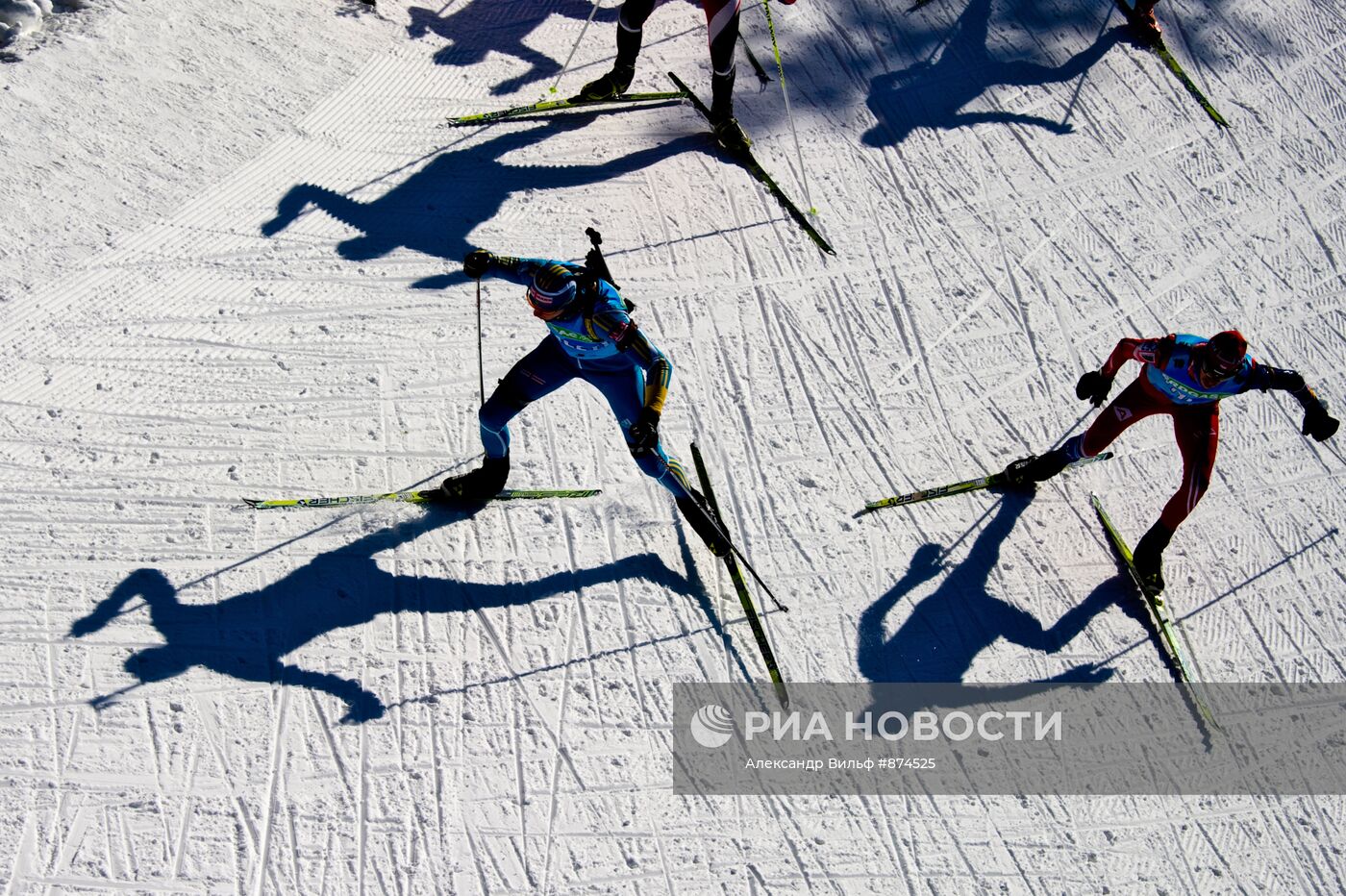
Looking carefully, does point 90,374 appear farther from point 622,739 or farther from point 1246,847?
point 1246,847

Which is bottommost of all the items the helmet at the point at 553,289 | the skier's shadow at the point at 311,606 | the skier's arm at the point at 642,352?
the skier's shadow at the point at 311,606

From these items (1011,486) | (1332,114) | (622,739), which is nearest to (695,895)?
(622,739)

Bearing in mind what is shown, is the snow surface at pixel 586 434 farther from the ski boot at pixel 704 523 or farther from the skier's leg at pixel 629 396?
the skier's leg at pixel 629 396

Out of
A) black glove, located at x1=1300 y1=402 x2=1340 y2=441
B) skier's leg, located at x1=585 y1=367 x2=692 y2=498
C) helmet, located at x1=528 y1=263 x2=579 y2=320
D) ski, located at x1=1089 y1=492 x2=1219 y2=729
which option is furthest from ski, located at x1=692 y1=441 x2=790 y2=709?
black glove, located at x1=1300 y1=402 x2=1340 y2=441

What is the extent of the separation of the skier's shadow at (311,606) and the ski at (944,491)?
1.43m

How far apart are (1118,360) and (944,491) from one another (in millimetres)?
1283

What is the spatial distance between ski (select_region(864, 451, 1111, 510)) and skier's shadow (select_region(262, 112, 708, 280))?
10.9 ft

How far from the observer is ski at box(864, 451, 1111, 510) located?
272 inches

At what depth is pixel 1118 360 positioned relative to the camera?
21.3 feet

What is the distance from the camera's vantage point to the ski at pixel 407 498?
6.38 metres

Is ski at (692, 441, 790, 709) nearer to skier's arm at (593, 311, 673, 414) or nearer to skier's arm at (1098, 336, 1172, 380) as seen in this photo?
skier's arm at (593, 311, 673, 414)

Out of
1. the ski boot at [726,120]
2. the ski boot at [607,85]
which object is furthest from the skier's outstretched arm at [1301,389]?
the ski boot at [607,85]

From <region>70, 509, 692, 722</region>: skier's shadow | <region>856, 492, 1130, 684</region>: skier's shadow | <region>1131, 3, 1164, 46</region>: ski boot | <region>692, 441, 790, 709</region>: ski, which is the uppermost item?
<region>1131, 3, 1164, 46</region>: ski boot

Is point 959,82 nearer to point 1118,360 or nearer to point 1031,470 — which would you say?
point 1118,360
